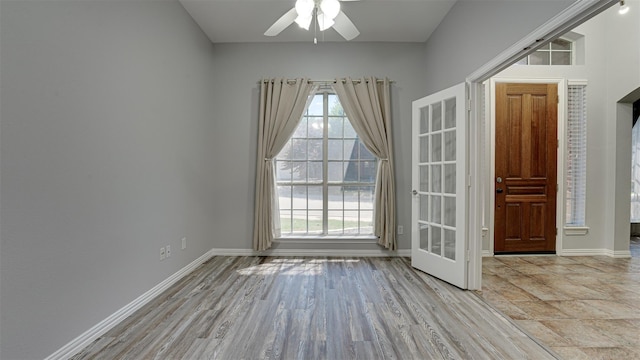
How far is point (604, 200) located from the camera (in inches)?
164

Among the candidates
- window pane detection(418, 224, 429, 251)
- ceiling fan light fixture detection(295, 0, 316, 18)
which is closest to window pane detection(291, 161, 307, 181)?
window pane detection(418, 224, 429, 251)

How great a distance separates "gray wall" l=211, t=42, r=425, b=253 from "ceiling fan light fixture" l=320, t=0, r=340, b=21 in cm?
185

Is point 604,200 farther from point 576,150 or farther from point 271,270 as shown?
point 271,270

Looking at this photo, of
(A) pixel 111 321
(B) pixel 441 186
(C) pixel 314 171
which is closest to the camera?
(A) pixel 111 321

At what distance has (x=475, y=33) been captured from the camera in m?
2.89

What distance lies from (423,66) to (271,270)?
11.2 feet

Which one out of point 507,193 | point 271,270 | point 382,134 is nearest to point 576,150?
point 507,193

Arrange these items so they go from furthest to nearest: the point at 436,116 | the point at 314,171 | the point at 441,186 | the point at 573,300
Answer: the point at 314,171 < the point at 436,116 < the point at 441,186 < the point at 573,300

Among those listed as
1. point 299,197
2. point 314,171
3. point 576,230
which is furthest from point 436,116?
point 576,230

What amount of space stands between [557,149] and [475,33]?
2469mm

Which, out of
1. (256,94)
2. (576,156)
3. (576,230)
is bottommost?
(576,230)

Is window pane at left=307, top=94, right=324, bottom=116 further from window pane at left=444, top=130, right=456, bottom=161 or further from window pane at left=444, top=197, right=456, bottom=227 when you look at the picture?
window pane at left=444, top=197, right=456, bottom=227

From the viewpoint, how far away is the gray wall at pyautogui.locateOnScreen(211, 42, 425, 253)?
13.9 feet

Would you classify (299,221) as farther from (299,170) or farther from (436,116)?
(436,116)
